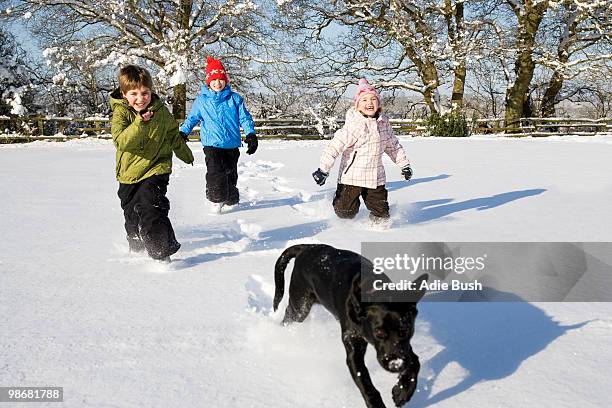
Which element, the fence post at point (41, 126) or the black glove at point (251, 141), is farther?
the fence post at point (41, 126)

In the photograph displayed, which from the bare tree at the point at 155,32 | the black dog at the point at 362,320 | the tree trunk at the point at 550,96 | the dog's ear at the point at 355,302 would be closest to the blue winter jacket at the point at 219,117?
the black dog at the point at 362,320

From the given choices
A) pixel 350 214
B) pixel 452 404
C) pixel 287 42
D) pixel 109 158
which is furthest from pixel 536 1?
pixel 452 404

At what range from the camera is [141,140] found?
327 cm

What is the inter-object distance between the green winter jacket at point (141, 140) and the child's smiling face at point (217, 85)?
188cm

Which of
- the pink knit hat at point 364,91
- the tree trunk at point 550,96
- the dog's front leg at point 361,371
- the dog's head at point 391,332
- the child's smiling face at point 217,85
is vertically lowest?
the dog's front leg at point 361,371

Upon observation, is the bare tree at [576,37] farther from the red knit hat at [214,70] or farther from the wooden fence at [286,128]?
the red knit hat at [214,70]

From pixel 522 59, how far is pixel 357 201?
17760 millimetres

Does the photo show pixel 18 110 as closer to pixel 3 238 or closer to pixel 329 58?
pixel 329 58

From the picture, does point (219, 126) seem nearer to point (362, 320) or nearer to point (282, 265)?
point (282, 265)

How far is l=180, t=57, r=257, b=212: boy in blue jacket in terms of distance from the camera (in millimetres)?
5324

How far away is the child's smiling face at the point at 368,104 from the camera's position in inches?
176

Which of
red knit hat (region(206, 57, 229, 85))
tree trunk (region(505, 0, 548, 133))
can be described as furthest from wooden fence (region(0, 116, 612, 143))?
red knit hat (region(206, 57, 229, 85))

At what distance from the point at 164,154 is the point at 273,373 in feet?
6.96

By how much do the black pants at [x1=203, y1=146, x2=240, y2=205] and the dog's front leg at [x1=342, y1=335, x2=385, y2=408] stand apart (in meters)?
3.73
